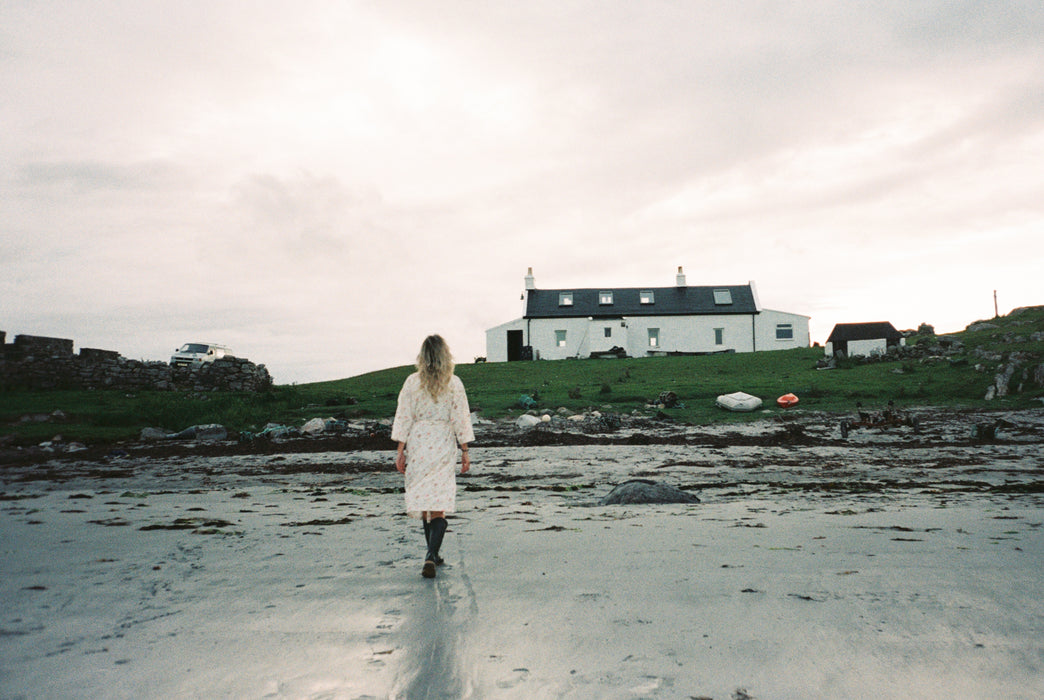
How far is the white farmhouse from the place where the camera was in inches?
2052

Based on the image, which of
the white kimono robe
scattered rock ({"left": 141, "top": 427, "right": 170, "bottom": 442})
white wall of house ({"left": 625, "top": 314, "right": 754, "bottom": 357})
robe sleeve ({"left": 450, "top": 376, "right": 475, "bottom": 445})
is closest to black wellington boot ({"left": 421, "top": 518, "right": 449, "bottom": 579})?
the white kimono robe

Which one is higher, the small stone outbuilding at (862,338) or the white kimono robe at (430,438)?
the small stone outbuilding at (862,338)

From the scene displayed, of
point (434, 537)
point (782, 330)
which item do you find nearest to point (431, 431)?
point (434, 537)

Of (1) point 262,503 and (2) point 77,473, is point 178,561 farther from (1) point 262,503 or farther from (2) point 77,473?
(2) point 77,473

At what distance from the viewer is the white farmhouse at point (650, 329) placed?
5212 cm

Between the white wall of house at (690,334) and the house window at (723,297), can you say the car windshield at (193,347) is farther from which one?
the house window at (723,297)

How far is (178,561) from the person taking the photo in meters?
5.34

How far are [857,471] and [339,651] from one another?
1023 centimetres

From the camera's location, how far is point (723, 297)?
55.0 m

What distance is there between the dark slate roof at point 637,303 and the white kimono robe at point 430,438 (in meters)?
47.8

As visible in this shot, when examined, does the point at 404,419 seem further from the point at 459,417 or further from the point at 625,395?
the point at 625,395

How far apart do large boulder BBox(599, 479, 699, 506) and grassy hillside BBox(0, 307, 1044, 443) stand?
1222 centimetres

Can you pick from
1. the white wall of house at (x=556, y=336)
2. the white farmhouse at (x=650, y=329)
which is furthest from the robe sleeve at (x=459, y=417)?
the white wall of house at (x=556, y=336)

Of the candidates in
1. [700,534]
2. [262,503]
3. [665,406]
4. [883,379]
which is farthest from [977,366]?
[262,503]
